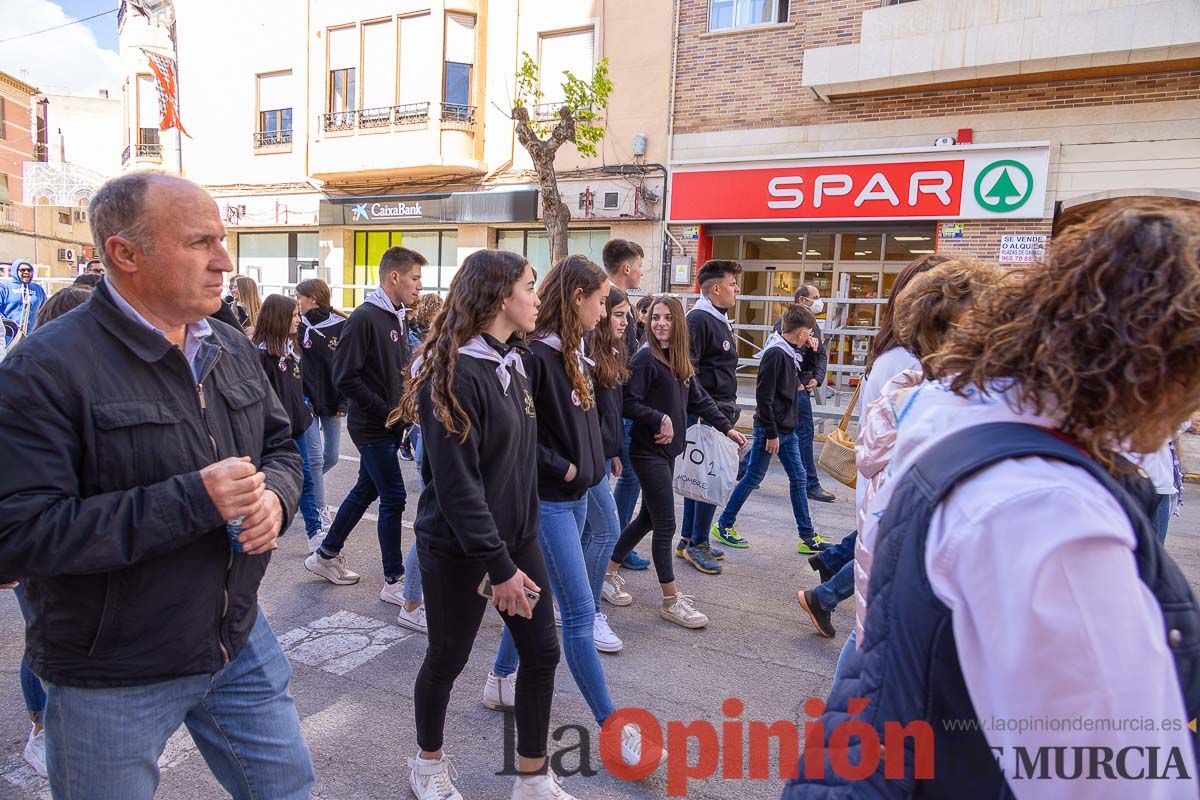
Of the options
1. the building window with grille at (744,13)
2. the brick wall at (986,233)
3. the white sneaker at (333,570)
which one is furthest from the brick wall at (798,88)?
the white sneaker at (333,570)

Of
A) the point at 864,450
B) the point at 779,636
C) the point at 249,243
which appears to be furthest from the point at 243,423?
the point at 249,243

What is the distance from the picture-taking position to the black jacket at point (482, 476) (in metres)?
2.45

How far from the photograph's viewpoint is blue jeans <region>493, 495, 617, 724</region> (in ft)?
9.73

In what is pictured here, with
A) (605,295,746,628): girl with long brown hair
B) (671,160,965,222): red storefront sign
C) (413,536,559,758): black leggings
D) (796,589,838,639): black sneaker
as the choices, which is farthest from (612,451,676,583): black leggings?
(671,160,965,222): red storefront sign

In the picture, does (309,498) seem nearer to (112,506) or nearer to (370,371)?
(370,371)

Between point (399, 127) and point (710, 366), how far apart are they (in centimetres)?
1419

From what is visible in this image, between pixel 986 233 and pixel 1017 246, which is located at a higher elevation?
pixel 986 233

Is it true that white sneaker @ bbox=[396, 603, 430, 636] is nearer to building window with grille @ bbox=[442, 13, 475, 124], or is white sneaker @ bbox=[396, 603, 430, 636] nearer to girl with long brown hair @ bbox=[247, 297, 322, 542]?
girl with long brown hair @ bbox=[247, 297, 322, 542]

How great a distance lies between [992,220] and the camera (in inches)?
488

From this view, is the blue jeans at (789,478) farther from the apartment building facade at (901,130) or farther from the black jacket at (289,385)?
the apartment building facade at (901,130)

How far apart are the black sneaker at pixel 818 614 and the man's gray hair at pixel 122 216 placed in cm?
368

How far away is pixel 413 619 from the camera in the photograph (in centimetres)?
429

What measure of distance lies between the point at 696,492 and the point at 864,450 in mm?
2557

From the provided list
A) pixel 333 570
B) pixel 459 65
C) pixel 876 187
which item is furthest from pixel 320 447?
pixel 459 65
